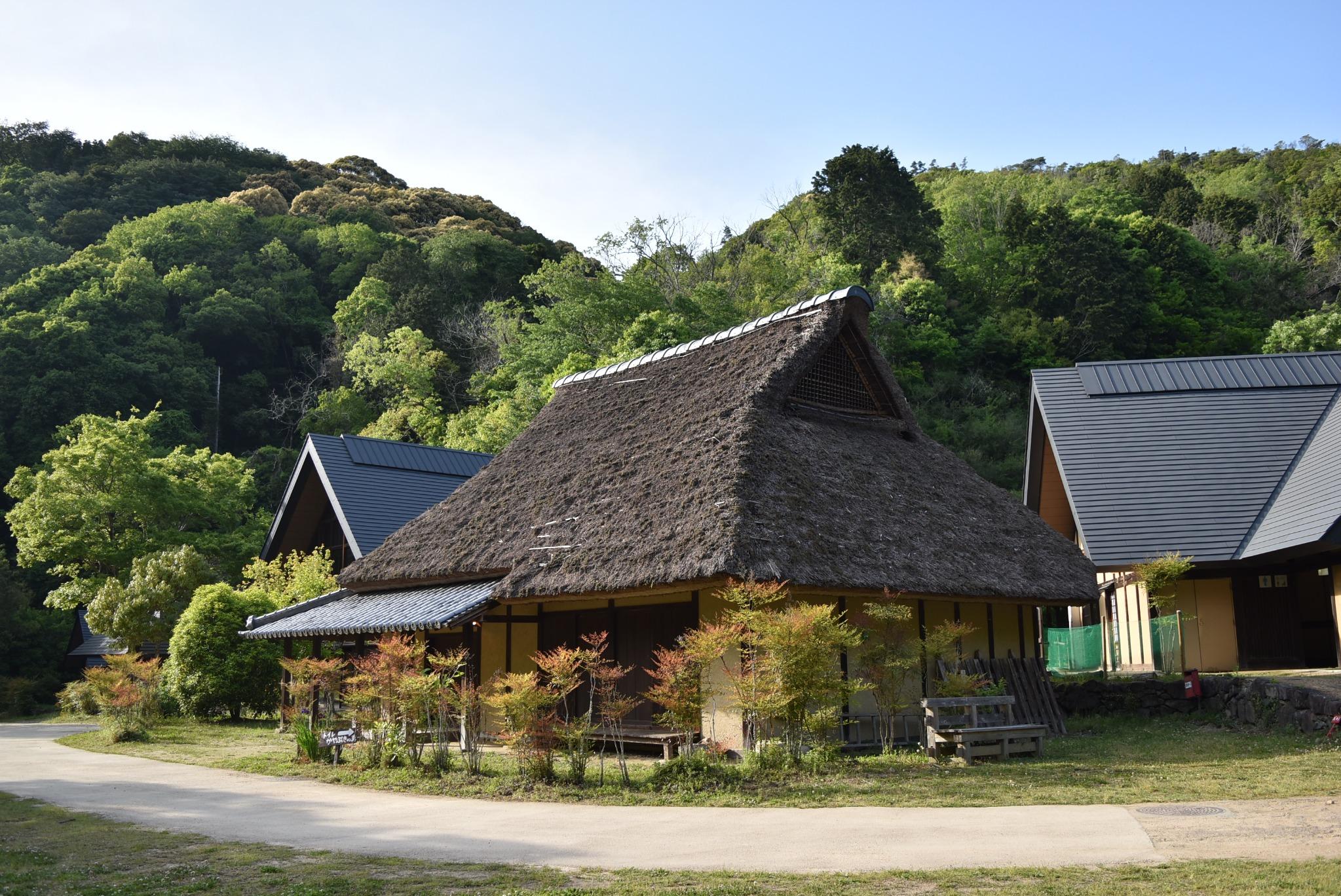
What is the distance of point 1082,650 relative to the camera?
2364cm

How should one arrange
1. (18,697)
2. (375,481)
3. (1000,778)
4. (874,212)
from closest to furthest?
1. (1000,778)
2. (375,481)
3. (18,697)
4. (874,212)

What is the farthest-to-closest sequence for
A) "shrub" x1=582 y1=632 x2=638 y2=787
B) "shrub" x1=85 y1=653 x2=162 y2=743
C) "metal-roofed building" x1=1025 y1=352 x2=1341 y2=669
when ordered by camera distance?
"metal-roofed building" x1=1025 y1=352 x2=1341 y2=669
"shrub" x1=85 y1=653 x2=162 y2=743
"shrub" x1=582 y1=632 x2=638 y2=787

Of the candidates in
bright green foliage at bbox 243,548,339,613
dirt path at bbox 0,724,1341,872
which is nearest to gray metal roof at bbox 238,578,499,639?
bright green foliage at bbox 243,548,339,613

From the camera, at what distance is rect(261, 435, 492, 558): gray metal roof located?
25.5m

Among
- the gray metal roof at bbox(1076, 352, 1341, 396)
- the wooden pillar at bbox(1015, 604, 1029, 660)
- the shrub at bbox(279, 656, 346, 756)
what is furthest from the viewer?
the gray metal roof at bbox(1076, 352, 1341, 396)

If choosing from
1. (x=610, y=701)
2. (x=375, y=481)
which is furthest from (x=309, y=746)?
(x=375, y=481)

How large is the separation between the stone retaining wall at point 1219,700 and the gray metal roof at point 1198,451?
288 centimetres

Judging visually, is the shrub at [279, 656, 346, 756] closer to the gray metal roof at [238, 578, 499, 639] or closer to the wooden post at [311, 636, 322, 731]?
the wooden post at [311, 636, 322, 731]

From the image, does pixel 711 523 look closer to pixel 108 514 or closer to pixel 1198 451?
pixel 1198 451

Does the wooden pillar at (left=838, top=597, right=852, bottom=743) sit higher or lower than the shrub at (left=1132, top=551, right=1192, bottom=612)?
lower

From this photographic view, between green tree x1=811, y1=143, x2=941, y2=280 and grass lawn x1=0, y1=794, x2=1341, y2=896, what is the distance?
4450 centimetres

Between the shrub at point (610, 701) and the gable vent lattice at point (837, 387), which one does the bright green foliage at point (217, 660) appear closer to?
the shrub at point (610, 701)

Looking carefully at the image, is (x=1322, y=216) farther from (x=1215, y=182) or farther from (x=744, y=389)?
(x=744, y=389)

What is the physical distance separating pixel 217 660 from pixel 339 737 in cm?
1007
